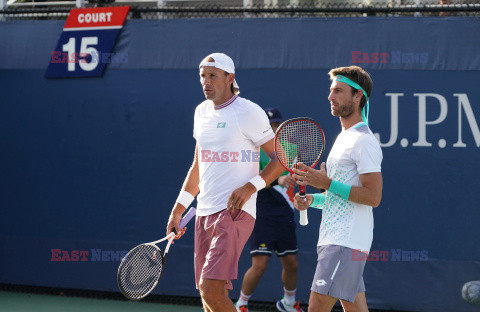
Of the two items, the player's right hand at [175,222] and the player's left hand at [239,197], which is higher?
the player's left hand at [239,197]

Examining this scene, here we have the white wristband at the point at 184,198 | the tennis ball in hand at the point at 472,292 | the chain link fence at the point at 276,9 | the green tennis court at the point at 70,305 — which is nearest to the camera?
the white wristband at the point at 184,198

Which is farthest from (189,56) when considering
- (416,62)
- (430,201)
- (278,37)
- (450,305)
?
(450,305)

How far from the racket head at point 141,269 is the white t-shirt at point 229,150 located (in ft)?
1.39

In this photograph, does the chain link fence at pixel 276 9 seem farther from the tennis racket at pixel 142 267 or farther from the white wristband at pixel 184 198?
the tennis racket at pixel 142 267

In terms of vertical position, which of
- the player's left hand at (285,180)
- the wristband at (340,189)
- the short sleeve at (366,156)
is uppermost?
the short sleeve at (366,156)

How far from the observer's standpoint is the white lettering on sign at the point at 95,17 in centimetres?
687

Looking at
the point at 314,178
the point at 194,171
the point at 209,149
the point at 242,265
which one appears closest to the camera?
the point at 314,178

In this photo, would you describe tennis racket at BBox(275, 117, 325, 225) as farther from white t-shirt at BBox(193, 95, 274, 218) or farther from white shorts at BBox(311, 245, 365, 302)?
white shorts at BBox(311, 245, 365, 302)

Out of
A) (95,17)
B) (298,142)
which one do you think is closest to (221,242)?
(298,142)

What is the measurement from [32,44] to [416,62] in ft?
11.5

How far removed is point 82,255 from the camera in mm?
6902

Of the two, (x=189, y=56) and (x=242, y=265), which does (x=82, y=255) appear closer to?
(x=242, y=265)

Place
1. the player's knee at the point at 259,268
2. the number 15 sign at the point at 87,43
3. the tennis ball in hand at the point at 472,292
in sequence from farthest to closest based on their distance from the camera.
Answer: the number 15 sign at the point at 87,43 < the player's knee at the point at 259,268 < the tennis ball in hand at the point at 472,292

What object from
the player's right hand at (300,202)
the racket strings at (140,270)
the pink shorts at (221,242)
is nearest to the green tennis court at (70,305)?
the racket strings at (140,270)
